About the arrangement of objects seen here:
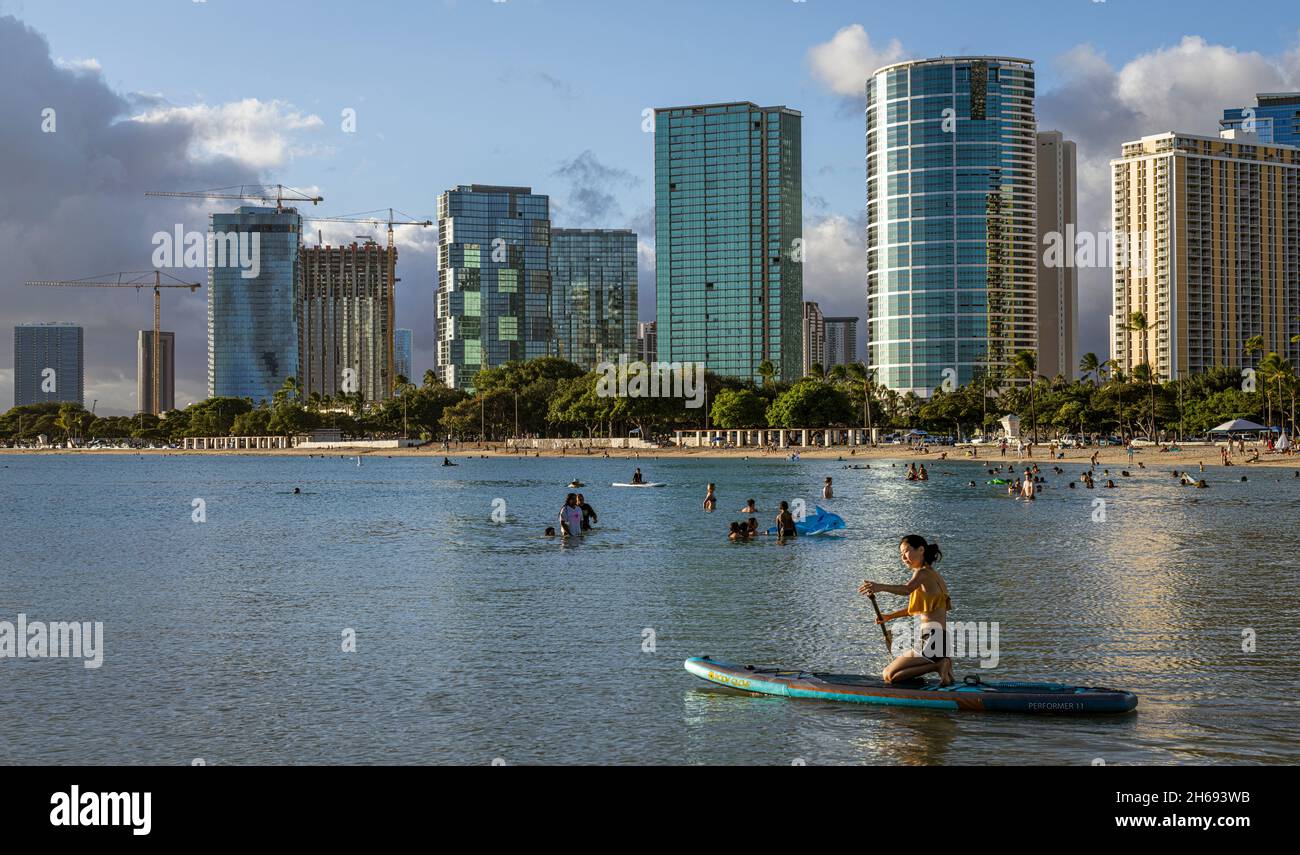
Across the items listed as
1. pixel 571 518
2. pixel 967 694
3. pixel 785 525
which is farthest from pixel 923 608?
pixel 571 518

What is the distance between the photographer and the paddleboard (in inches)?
704

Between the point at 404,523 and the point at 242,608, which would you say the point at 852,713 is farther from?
the point at 404,523

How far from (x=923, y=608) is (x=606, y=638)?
9.85 meters

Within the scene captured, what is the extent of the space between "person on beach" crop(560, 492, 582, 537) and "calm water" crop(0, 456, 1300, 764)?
4.19 ft

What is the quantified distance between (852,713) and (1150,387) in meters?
175

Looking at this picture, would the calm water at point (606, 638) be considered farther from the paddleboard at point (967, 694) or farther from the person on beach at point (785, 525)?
the person on beach at point (785, 525)

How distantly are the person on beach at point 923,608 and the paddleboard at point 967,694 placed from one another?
0.67ft

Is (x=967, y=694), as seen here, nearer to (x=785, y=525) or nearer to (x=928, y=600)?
(x=928, y=600)

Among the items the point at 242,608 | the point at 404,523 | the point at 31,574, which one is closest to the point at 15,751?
the point at 242,608

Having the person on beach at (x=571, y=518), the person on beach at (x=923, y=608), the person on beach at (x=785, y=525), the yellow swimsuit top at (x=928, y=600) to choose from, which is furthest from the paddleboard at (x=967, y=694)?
the person on beach at (x=571, y=518)

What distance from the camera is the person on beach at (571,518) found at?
50.2 metres

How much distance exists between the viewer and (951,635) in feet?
81.0

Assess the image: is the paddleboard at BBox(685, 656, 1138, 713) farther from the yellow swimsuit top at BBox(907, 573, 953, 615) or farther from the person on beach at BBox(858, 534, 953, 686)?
the yellow swimsuit top at BBox(907, 573, 953, 615)

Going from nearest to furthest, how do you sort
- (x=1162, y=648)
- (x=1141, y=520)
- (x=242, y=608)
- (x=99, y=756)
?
(x=99, y=756), (x=1162, y=648), (x=242, y=608), (x=1141, y=520)
